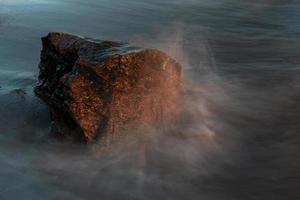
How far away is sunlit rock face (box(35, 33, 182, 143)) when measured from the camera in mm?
5586

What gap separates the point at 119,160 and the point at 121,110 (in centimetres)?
60

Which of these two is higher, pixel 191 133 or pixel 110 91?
pixel 110 91

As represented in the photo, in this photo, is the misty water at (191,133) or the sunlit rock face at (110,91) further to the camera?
the sunlit rock face at (110,91)

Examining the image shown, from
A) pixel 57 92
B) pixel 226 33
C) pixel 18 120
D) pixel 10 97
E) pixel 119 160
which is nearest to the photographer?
pixel 119 160

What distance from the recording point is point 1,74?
301 inches

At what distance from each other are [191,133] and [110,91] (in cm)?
112

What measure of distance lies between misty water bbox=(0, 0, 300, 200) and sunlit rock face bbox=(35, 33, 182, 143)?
0.21 metres

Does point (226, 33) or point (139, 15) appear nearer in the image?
point (226, 33)

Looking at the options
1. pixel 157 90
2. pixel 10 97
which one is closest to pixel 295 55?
pixel 157 90

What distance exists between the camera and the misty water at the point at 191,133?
500 centimetres

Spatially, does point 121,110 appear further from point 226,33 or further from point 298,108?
point 226,33

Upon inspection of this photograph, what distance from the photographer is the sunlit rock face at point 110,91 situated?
18.3ft

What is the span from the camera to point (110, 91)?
5664 mm

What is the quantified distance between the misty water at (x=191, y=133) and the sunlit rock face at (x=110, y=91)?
0.68 ft
